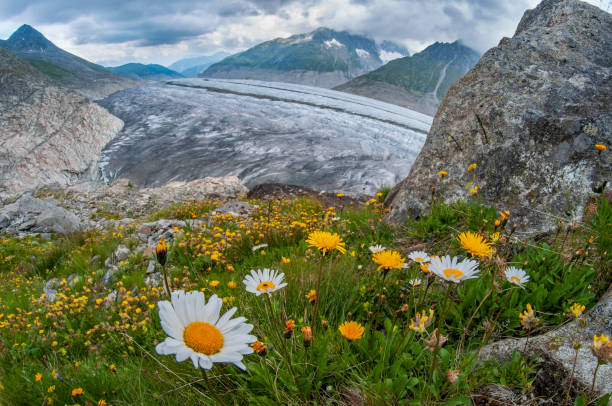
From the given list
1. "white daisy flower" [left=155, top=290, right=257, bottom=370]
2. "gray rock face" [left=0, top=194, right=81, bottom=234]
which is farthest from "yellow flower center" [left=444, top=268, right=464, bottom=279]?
"gray rock face" [left=0, top=194, right=81, bottom=234]

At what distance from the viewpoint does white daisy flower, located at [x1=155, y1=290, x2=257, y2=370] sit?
97cm

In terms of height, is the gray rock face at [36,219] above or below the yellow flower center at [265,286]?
below

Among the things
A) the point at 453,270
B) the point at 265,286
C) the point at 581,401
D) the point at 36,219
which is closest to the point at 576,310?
the point at 581,401

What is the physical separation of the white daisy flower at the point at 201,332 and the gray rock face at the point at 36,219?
9.00m

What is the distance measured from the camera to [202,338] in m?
1.05

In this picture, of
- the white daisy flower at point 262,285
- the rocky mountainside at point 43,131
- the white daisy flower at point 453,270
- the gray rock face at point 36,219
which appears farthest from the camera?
the rocky mountainside at point 43,131

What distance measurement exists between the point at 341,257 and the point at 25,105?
2369cm

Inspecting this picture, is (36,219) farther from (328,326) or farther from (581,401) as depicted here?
(581,401)

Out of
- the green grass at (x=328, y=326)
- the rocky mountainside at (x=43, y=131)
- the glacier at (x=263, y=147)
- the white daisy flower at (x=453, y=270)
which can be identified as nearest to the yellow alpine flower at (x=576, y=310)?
the green grass at (x=328, y=326)

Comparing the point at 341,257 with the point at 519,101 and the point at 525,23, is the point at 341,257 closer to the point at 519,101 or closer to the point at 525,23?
the point at 519,101

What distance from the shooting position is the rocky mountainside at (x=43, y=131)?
14.8m

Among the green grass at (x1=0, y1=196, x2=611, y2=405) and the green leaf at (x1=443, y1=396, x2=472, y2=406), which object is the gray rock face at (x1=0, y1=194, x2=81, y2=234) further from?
the green leaf at (x1=443, y1=396, x2=472, y2=406)

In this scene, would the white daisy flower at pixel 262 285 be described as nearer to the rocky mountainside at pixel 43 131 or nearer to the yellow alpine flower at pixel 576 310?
the yellow alpine flower at pixel 576 310

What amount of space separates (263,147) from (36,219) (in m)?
9.35
